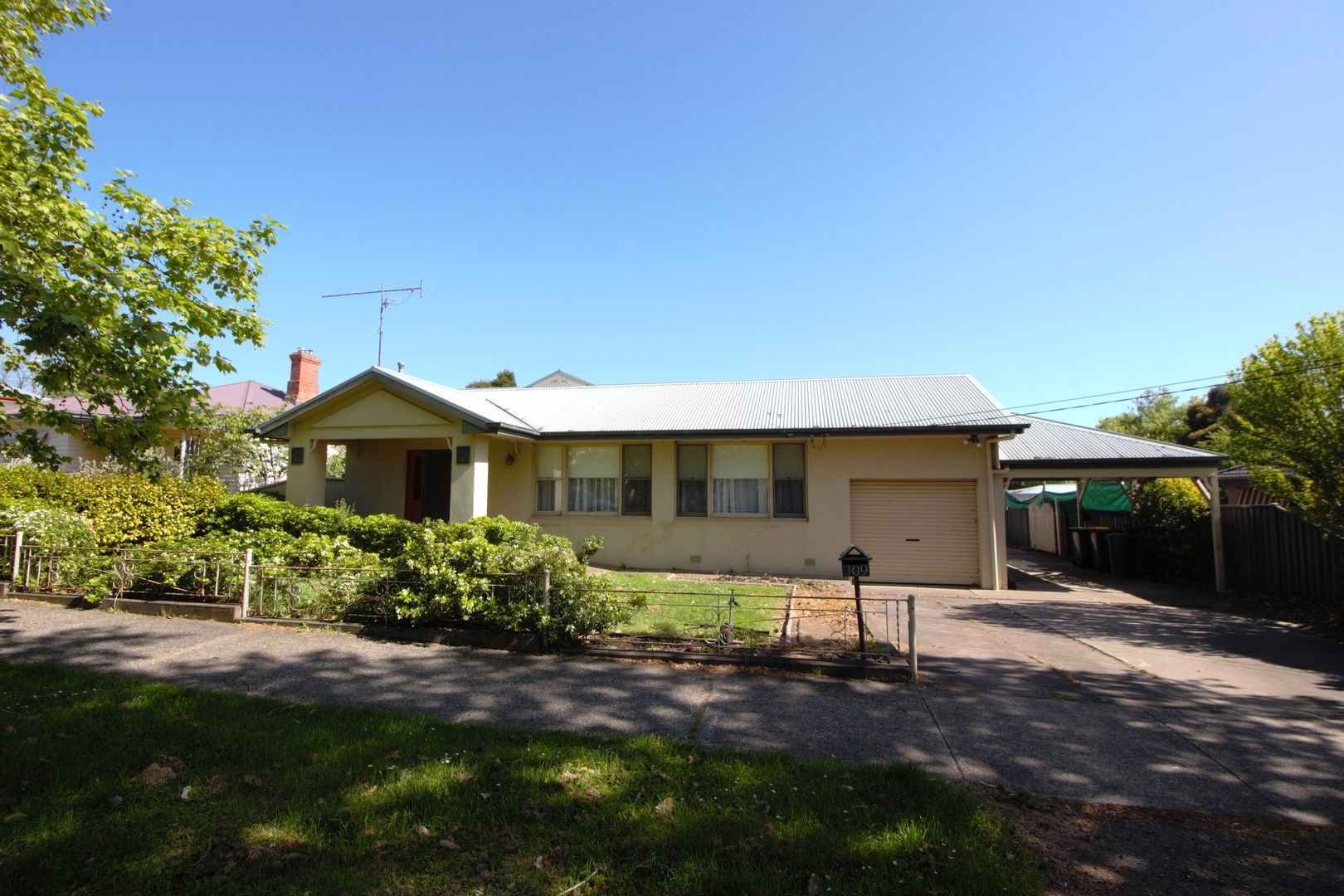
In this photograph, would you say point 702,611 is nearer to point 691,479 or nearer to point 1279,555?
point 691,479

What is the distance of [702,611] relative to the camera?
867 cm

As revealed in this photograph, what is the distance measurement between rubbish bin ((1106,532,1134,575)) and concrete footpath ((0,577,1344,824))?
25.6 feet

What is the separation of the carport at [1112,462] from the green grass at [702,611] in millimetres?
6374

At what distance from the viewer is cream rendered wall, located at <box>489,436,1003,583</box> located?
1302 cm

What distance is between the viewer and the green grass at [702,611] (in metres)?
7.11

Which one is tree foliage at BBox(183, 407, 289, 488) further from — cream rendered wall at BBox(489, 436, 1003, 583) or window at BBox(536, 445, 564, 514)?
cream rendered wall at BBox(489, 436, 1003, 583)

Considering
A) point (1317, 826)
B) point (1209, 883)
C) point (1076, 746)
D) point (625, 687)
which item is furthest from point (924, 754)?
point (625, 687)

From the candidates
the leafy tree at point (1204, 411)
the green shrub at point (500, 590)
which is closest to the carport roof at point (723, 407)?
the green shrub at point (500, 590)

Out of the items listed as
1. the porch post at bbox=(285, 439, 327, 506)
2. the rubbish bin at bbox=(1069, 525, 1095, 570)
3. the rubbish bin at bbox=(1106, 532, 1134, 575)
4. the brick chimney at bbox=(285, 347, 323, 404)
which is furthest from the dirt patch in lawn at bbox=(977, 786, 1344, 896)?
the brick chimney at bbox=(285, 347, 323, 404)

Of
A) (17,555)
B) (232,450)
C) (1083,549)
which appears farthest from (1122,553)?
(232,450)

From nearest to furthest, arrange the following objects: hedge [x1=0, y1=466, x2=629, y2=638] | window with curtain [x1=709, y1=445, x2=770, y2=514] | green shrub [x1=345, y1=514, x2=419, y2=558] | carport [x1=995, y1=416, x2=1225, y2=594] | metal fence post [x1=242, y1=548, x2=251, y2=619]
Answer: hedge [x1=0, y1=466, x2=629, y2=638]
metal fence post [x1=242, y1=548, x2=251, y2=619]
green shrub [x1=345, y1=514, x2=419, y2=558]
carport [x1=995, y1=416, x2=1225, y2=594]
window with curtain [x1=709, y1=445, x2=770, y2=514]

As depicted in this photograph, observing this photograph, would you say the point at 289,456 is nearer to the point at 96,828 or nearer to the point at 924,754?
the point at 96,828

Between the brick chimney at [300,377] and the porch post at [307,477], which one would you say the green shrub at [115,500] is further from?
the brick chimney at [300,377]

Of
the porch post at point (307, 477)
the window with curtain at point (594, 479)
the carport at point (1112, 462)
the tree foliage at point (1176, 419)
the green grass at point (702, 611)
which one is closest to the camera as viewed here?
the green grass at point (702, 611)
